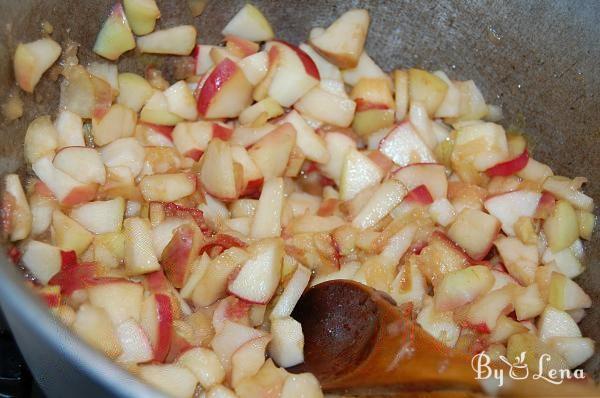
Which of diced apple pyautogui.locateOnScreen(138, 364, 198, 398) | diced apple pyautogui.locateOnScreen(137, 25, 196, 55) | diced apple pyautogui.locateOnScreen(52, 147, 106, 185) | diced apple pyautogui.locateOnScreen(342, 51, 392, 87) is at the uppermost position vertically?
diced apple pyautogui.locateOnScreen(137, 25, 196, 55)

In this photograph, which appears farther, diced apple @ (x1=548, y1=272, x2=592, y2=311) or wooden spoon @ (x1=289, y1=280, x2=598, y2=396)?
diced apple @ (x1=548, y1=272, x2=592, y2=311)

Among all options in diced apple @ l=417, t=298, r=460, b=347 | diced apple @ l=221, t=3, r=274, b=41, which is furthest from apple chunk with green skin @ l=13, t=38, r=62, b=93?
diced apple @ l=417, t=298, r=460, b=347

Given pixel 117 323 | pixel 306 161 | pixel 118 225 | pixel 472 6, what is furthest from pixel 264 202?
pixel 472 6

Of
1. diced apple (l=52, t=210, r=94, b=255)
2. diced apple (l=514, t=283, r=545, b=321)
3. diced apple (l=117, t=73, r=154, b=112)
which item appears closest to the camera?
diced apple (l=52, t=210, r=94, b=255)

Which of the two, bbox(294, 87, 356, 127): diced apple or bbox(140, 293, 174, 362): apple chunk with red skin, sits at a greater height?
bbox(294, 87, 356, 127): diced apple

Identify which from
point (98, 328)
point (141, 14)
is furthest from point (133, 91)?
point (98, 328)

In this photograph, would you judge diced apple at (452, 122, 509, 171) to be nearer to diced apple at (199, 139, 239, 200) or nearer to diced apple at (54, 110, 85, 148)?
diced apple at (199, 139, 239, 200)
